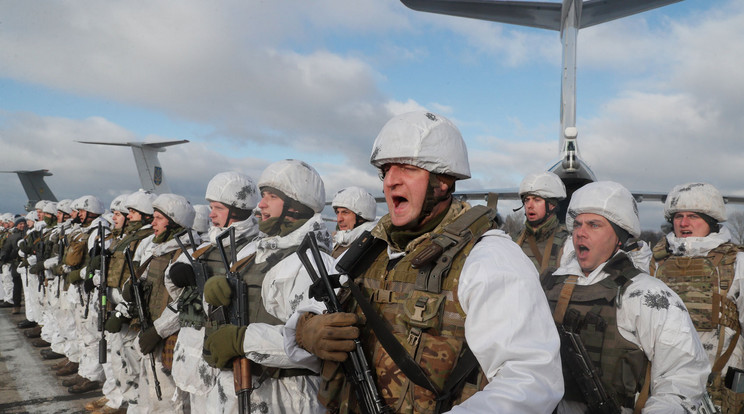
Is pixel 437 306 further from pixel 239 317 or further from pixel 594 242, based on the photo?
pixel 239 317

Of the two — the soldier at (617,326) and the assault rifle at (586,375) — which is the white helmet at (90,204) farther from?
the assault rifle at (586,375)

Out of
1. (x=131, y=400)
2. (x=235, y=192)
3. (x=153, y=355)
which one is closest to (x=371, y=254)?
(x=235, y=192)

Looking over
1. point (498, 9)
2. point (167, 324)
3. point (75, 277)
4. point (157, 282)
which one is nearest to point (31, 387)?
point (75, 277)

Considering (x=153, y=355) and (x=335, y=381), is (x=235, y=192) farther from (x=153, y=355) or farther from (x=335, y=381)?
(x=335, y=381)

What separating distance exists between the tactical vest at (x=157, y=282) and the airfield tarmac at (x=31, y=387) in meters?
2.62

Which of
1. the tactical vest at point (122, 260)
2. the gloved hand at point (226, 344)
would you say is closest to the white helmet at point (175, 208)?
the tactical vest at point (122, 260)

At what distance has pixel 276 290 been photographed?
3.13 m

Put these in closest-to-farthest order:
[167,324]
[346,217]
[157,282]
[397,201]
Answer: [397,201] → [167,324] → [157,282] → [346,217]

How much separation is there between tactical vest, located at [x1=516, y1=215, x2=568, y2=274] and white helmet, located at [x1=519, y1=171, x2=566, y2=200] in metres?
0.31

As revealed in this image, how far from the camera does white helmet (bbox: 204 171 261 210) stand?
4.34m

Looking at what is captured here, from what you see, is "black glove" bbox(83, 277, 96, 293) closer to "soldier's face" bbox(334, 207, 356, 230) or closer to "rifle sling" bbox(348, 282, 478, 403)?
"soldier's face" bbox(334, 207, 356, 230)

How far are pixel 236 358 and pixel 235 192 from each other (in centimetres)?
186

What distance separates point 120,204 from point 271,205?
4.75 m

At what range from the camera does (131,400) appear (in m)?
5.58
